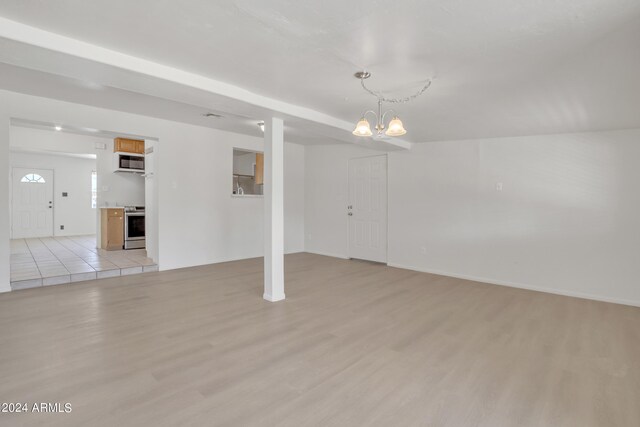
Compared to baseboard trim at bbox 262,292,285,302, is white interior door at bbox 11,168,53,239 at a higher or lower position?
higher

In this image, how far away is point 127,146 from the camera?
283 inches

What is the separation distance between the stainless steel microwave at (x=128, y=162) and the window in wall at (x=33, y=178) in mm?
3552

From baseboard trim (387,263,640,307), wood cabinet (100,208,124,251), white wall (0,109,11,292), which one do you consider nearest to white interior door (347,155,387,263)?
baseboard trim (387,263,640,307)

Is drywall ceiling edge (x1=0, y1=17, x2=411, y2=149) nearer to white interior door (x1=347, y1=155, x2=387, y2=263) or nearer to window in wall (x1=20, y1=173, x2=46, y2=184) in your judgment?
white interior door (x1=347, y1=155, x2=387, y2=263)

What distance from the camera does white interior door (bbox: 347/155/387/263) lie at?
6465 millimetres

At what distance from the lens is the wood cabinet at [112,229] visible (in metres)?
7.15

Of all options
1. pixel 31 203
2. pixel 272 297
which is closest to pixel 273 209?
pixel 272 297

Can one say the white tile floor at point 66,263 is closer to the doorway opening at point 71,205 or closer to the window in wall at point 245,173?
the doorway opening at point 71,205

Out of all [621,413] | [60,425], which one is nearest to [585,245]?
[621,413]

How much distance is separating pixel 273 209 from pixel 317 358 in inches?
77.4

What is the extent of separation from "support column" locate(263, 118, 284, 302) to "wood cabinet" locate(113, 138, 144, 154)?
472 cm

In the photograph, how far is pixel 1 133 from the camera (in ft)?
13.2

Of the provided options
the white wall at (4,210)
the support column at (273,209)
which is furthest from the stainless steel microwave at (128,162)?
the support column at (273,209)

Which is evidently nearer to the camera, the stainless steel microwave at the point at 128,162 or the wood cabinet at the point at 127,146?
the wood cabinet at the point at 127,146
